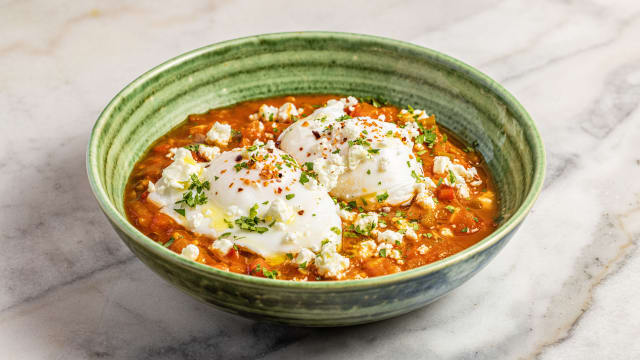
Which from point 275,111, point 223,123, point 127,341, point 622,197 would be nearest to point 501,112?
point 622,197

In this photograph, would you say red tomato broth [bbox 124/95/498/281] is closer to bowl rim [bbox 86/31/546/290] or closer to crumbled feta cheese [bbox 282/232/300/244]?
crumbled feta cheese [bbox 282/232/300/244]

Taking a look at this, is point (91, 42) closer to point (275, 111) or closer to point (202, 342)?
point (275, 111)

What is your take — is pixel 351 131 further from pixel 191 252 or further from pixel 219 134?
pixel 191 252

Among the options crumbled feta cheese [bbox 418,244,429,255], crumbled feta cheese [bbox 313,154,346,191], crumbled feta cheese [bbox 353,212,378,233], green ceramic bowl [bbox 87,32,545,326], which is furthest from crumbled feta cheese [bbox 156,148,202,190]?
crumbled feta cheese [bbox 418,244,429,255]

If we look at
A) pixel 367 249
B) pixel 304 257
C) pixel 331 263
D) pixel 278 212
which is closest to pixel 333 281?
pixel 331 263

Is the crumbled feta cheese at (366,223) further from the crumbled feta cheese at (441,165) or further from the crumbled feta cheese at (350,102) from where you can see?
the crumbled feta cheese at (350,102)

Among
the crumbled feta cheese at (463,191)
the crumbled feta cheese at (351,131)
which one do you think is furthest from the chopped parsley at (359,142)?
the crumbled feta cheese at (463,191)
